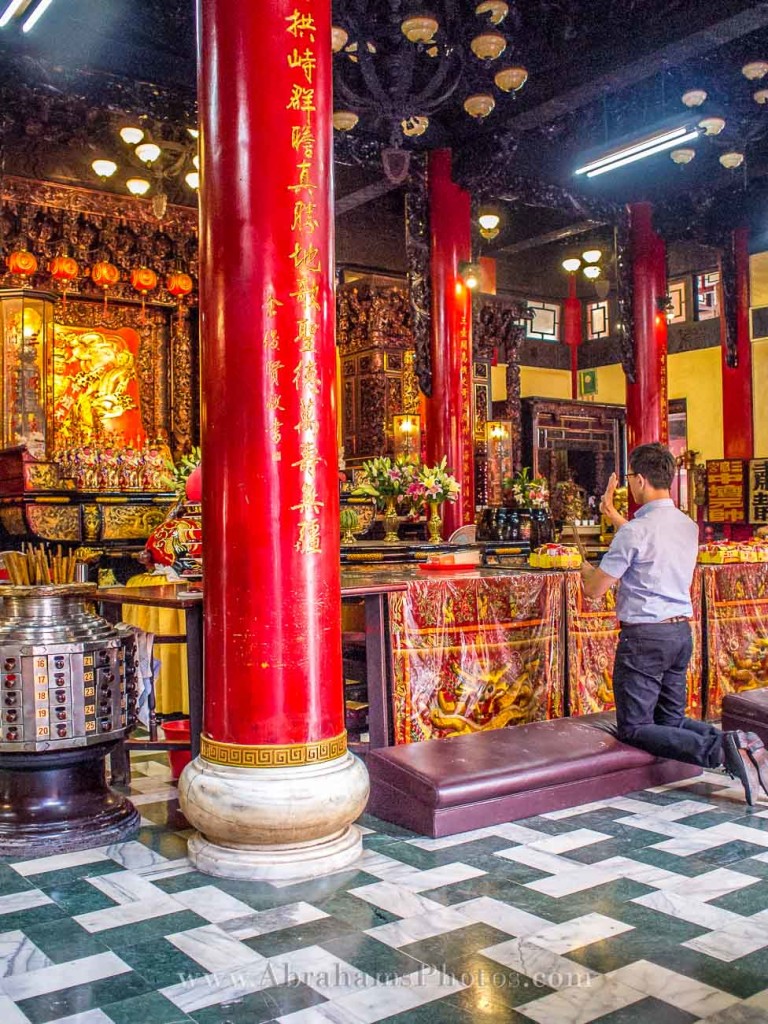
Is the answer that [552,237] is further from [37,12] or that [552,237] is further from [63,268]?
[37,12]

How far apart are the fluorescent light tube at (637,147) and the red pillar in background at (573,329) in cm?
952

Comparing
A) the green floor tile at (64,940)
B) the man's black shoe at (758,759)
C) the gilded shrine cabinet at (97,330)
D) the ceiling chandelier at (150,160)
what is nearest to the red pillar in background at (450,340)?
the ceiling chandelier at (150,160)

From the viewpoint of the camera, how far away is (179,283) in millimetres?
11742

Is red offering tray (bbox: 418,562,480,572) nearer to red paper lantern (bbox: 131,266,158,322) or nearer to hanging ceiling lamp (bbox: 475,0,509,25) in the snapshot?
hanging ceiling lamp (bbox: 475,0,509,25)

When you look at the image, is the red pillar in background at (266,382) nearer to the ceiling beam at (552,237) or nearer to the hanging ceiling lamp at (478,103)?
the hanging ceiling lamp at (478,103)

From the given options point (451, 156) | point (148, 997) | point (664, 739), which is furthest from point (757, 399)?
point (148, 997)

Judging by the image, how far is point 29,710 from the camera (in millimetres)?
3328

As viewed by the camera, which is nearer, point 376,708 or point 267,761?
point 267,761

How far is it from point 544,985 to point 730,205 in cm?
1192

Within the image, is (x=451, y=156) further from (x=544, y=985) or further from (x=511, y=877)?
(x=544, y=985)

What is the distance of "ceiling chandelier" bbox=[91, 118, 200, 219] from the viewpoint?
9469 mm

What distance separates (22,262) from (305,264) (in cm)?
827

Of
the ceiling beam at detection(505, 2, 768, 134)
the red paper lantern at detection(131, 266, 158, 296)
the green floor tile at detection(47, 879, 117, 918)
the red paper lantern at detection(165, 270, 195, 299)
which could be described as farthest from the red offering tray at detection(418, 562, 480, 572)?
the red paper lantern at detection(165, 270, 195, 299)

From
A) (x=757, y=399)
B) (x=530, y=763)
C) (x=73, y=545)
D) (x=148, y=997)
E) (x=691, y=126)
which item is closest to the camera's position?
(x=148, y=997)
